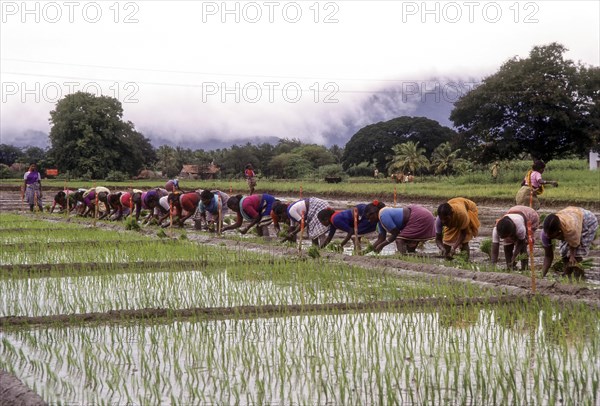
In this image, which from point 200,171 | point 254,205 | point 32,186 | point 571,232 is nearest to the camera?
point 571,232

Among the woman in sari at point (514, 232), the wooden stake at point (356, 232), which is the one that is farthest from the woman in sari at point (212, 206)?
the woman in sari at point (514, 232)

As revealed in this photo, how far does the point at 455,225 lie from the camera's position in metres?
8.86

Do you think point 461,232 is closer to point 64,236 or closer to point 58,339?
point 58,339

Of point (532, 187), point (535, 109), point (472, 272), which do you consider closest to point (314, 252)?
point (472, 272)

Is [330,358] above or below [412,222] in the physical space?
below

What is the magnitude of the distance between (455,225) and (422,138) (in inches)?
2577

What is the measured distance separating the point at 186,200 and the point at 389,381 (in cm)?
1064

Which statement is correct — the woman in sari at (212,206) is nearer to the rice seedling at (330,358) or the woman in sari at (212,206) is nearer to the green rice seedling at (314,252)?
the green rice seedling at (314,252)

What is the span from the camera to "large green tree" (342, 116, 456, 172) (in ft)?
236

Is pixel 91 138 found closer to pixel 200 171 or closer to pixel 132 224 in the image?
pixel 200 171

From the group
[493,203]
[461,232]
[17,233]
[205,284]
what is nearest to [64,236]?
[17,233]

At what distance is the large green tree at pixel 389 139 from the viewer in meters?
71.8

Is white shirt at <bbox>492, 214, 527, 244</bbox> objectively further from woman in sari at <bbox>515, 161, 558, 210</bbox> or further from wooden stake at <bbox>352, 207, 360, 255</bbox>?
woman in sari at <bbox>515, 161, 558, 210</bbox>

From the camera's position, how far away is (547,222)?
6.92 metres
